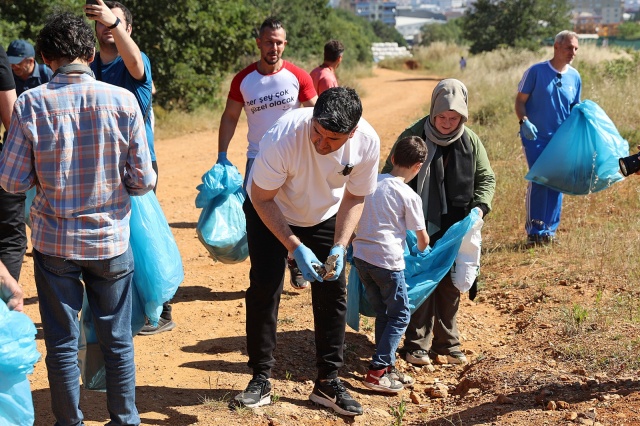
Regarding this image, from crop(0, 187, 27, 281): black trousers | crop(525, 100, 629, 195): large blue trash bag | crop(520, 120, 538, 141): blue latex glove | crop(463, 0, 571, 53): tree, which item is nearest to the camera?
crop(0, 187, 27, 281): black trousers

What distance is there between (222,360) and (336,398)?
0.98m

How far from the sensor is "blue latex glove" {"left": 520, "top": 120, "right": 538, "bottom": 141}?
23.4 feet

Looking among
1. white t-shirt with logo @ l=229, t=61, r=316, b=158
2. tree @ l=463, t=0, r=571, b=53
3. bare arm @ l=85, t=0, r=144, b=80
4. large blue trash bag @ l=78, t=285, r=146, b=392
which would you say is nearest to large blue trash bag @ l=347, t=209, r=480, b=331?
white t-shirt with logo @ l=229, t=61, r=316, b=158

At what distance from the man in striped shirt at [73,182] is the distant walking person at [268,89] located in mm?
2255

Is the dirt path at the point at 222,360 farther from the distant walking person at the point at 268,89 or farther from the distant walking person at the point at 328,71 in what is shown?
the distant walking person at the point at 328,71

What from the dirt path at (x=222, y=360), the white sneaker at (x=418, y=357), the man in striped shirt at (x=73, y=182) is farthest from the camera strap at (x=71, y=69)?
the white sneaker at (x=418, y=357)

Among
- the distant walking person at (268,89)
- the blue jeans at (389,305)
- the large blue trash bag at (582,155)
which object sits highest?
the distant walking person at (268,89)

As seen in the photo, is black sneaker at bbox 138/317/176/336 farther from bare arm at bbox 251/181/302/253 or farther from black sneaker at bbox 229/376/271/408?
bare arm at bbox 251/181/302/253

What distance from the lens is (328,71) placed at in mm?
8570

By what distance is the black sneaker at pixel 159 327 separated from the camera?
5352mm

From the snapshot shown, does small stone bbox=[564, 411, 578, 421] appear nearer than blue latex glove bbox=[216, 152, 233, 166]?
Yes

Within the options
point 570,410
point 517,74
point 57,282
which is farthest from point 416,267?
point 517,74

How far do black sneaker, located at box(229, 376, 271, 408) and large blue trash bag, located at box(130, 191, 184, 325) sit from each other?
0.59 metres

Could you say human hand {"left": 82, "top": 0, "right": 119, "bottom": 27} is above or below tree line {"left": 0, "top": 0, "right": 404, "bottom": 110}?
above
